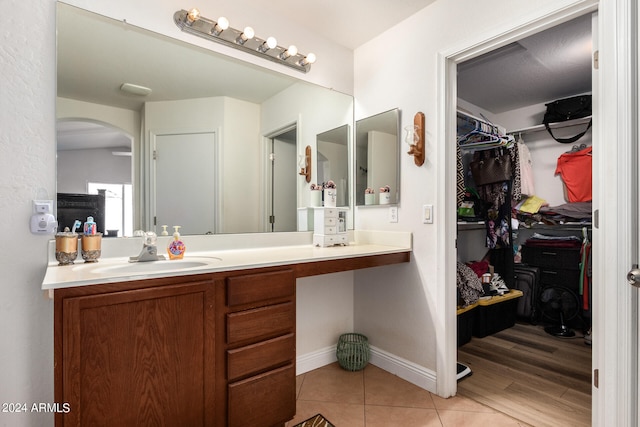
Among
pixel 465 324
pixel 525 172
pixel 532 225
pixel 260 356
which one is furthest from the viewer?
pixel 525 172

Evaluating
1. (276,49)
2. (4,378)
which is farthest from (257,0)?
(4,378)

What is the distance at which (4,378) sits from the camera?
1335 millimetres

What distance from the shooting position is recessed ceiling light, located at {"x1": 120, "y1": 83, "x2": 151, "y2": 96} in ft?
5.67

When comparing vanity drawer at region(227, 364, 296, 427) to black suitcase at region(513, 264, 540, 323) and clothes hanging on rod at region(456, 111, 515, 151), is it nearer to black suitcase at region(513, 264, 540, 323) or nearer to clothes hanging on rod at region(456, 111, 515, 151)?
clothes hanging on rod at region(456, 111, 515, 151)

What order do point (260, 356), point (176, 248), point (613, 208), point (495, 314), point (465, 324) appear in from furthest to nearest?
point (495, 314)
point (465, 324)
point (176, 248)
point (260, 356)
point (613, 208)

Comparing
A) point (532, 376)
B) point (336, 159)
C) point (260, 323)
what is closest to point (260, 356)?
point (260, 323)

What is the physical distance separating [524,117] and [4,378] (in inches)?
183

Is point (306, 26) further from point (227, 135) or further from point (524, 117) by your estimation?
point (524, 117)

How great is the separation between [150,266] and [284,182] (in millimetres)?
1021

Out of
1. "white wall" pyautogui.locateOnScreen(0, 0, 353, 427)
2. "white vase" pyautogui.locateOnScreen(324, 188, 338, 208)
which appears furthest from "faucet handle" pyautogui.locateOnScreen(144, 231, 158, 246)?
"white vase" pyautogui.locateOnScreen(324, 188, 338, 208)

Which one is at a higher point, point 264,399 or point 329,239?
point 329,239

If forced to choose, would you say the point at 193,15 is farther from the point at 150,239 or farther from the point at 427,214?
the point at 427,214

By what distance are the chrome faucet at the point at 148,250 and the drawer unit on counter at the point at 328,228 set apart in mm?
1012

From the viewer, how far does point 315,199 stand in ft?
7.95
